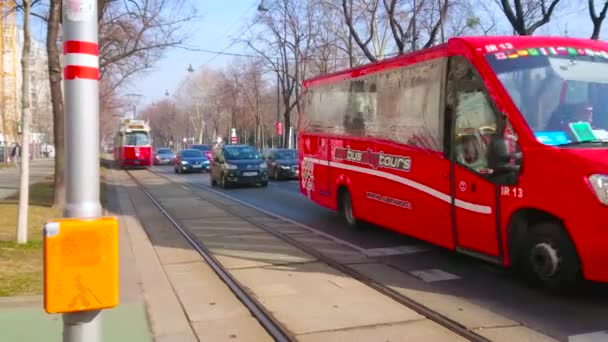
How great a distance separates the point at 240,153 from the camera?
23984 millimetres

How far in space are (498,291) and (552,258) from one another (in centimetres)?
81

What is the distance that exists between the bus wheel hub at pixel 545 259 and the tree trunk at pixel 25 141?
7.07 metres

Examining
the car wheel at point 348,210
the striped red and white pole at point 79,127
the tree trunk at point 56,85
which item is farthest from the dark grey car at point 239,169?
Result: the striped red and white pole at point 79,127

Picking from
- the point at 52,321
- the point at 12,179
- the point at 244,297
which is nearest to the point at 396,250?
the point at 244,297

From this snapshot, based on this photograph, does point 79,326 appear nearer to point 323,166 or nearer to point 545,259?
point 545,259

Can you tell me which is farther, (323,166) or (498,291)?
(323,166)

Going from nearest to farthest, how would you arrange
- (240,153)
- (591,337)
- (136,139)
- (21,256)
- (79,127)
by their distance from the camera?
(79,127), (591,337), (21,256), (240,153), (136,139)

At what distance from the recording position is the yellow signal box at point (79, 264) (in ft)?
9.71

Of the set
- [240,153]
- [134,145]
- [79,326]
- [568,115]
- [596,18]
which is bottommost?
[79,326]

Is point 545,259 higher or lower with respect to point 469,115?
lower

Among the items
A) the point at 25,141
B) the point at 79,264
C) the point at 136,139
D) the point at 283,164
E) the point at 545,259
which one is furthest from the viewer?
the point at 136,139

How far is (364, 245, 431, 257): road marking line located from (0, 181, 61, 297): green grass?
4.58 metres

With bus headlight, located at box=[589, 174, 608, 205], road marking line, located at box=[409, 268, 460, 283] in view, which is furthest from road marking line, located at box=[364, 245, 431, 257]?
bus headlight, located at box=[589, 174, 608, 205]

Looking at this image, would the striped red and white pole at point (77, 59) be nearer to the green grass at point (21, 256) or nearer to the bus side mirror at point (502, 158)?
the green grass at point (21, 256)
